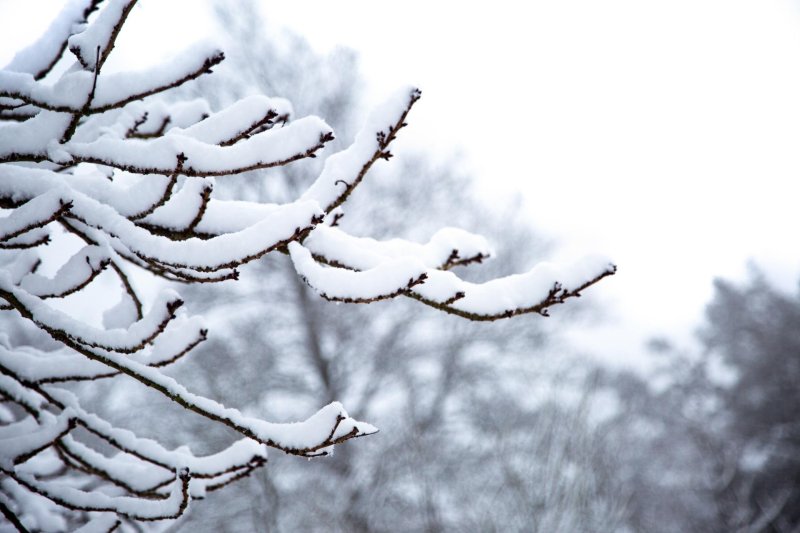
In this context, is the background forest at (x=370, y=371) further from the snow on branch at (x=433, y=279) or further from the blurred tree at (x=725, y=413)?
the snow on branch at (x=433, y=279)

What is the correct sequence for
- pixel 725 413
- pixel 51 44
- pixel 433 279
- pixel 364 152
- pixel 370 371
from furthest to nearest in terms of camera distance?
pixel 725 413, pixel 370 371, pixel 51 44, pixel 433 279, pixel 364 152

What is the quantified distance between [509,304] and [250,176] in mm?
7876

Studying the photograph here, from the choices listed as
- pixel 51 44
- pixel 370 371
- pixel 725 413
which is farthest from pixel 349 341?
pixel 725 413

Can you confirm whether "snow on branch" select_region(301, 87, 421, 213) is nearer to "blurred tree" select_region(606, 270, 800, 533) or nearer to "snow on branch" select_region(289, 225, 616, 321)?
"snow on branch" select_region(289, 225, 616, 321)

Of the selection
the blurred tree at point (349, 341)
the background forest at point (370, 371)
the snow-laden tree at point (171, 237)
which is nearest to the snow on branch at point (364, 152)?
the snow-laden tree at point (171, 237)

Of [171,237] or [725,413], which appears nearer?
[171,237]

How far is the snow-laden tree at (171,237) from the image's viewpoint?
105 centimetres

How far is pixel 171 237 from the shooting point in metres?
1.30

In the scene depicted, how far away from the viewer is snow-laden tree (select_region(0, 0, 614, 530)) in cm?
105

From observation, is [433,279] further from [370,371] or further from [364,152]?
[370,371]

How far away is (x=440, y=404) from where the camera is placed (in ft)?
30.2

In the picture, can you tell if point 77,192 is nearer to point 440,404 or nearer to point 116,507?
point 116,507

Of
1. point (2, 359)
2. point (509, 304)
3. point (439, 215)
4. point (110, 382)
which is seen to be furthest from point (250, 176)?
point (509, 304)

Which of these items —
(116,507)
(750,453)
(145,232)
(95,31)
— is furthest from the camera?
(750,453)
